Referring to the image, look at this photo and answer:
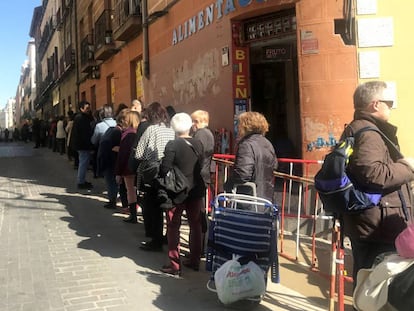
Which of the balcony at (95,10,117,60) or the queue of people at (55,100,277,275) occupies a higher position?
the balcony at (95,10,117,60)

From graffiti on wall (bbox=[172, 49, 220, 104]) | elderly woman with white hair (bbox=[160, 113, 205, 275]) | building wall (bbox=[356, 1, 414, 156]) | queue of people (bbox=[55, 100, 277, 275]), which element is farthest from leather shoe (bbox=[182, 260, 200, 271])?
graffiti on wall (bbox=[172, 49, 220, 104])

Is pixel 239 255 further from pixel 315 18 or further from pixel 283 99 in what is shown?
pixel 283 99

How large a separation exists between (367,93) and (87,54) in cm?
1798

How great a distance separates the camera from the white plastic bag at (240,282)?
3.82 metres

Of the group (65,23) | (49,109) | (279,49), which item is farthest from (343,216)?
(49,109)

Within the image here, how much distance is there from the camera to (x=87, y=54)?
1966 cm

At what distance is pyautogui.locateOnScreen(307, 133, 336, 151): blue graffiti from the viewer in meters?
6.65

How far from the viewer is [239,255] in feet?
13.0

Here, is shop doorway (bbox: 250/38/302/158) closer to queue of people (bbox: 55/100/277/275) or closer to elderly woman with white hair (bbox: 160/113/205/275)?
queue of people (bbox: 55/100/277/275)

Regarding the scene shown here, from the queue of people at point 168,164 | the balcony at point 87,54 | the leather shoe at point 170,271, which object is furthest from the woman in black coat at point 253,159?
the balcony at point 87,54

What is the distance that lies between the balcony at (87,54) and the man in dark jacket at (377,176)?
17120 mm

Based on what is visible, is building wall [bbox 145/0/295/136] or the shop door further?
the shop door

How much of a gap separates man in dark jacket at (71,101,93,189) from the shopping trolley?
6.15m

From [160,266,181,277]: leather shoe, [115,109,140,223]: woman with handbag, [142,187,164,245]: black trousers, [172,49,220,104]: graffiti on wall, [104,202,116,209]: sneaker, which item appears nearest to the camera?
[160,266,181,277]: leather shoe
